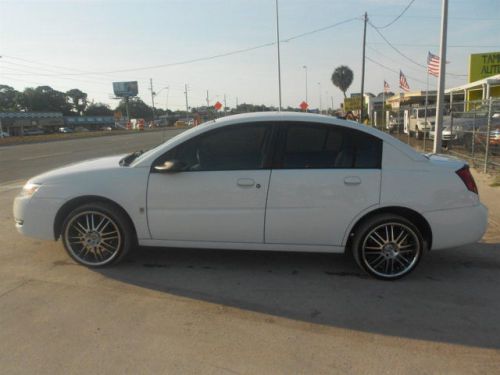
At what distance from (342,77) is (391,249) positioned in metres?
82.2

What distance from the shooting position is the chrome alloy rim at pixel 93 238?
14.8ft

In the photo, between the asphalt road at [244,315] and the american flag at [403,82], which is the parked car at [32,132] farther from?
the asphalt road at [244,315]

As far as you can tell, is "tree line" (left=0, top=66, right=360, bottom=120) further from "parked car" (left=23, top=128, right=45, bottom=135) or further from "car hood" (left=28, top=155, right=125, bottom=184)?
"car hood" (left=28, top=155, right=125, bottom=184)

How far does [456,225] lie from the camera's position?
14.0 ft

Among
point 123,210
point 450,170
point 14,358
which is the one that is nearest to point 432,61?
point 450,170

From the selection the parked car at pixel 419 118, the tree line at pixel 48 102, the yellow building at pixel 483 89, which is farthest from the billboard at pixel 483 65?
the tree line at pixel 48 102

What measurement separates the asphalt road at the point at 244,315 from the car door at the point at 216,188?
1.63 feet

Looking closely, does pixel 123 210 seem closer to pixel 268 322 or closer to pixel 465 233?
pixel 268 322

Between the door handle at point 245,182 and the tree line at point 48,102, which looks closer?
the door handle at point 245,182

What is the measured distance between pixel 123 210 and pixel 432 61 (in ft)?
64.2

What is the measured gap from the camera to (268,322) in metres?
3.49

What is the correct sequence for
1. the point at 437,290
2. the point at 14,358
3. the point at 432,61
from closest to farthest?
the point at 14,358 < the point at 437,290 < the point at 432,61

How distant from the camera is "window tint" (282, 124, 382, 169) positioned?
4.25m

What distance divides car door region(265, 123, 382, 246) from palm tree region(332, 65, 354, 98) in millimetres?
81855
